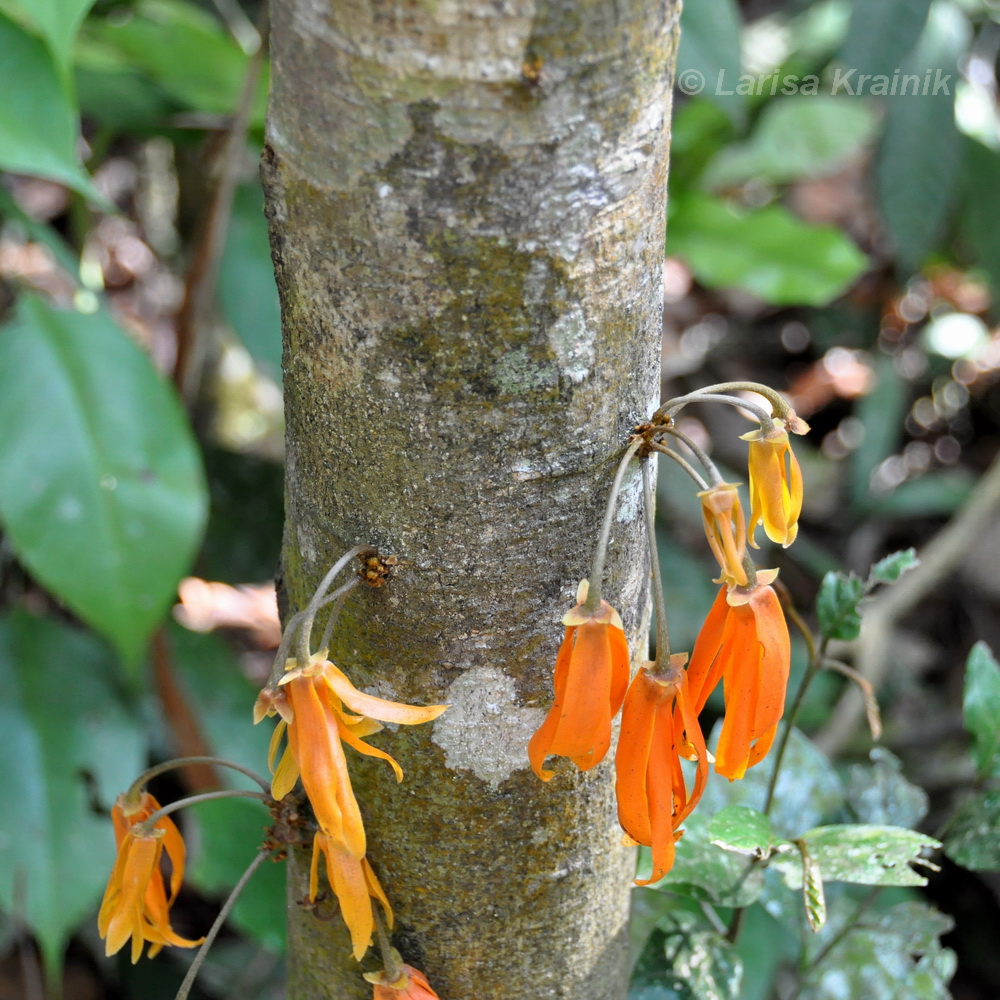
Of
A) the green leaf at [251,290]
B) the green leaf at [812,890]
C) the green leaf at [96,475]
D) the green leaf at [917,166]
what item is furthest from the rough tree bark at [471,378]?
the green leaf at [917,166]

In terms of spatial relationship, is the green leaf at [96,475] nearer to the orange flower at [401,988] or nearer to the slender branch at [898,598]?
the orange flower at [401,988]

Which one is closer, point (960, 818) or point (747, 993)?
point (960, 818)

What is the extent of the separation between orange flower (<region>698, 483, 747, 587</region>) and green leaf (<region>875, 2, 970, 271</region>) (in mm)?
1702

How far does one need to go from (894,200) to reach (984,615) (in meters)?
0.95

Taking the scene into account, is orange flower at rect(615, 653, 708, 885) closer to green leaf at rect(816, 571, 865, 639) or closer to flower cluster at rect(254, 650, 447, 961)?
flower cluster at rect(254, 650, 447, 961)

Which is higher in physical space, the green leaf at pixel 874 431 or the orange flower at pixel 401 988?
the orange flower at pixel 401 988

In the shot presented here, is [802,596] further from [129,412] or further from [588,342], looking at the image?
[588,342]

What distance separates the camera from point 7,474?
140 cm

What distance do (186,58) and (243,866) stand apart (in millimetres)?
1300

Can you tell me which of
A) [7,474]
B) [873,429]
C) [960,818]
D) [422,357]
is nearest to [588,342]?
[422,357]

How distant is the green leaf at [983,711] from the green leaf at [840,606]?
18 cm

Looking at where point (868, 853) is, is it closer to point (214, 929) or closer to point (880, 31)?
point (214, 929)

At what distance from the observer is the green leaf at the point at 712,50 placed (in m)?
1.69

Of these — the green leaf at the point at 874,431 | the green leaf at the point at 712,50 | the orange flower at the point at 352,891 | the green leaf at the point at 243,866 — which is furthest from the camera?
the green leaf at the point at 874,431
